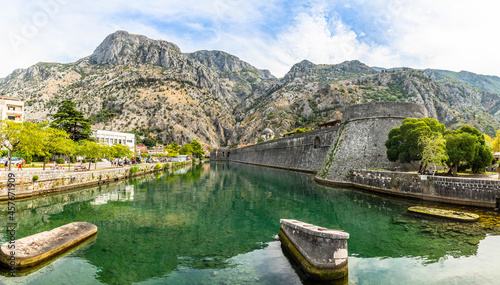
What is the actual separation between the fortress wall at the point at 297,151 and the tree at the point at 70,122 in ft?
136

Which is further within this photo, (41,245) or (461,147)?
(461,147)

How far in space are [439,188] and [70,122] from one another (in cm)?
5550

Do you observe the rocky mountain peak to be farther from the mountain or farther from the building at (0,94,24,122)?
the building at (0,94,24,122)

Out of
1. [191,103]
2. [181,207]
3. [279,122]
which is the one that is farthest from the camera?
[191,103]

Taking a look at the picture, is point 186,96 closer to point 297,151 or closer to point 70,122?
point 70,122

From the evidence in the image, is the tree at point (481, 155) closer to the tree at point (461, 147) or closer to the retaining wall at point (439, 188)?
the tree at point (461, 147)

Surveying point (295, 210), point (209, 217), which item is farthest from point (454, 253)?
point (209, 217)

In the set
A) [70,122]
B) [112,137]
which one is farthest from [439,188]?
[112,137]

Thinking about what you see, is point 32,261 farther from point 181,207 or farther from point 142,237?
point 181,207

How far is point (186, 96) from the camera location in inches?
5748

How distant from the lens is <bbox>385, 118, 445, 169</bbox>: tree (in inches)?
859

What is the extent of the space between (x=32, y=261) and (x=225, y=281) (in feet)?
20.9

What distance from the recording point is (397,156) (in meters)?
24.4

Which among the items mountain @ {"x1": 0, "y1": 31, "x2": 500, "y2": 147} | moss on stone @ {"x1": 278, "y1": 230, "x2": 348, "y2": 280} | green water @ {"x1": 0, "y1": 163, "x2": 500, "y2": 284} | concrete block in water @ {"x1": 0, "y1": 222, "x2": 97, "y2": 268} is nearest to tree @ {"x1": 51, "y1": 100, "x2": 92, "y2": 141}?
green water @ {"x1": 0, "y1": 163, "x2": 500, "y2": 284}
